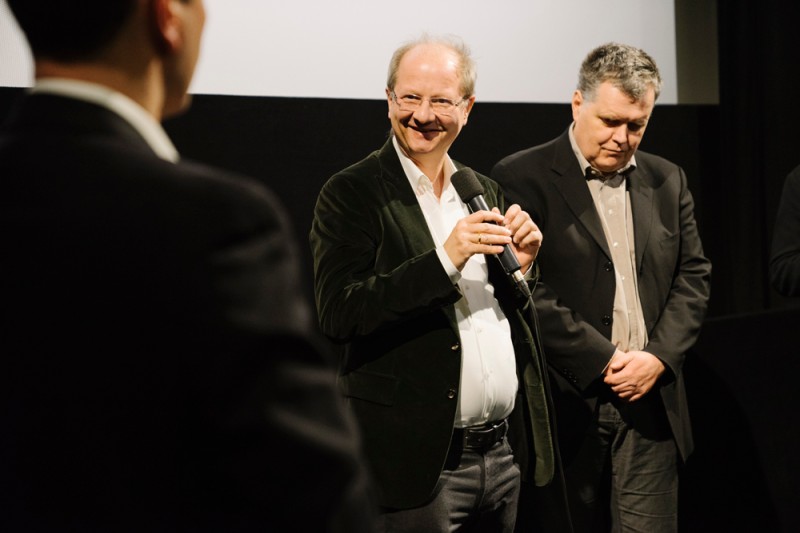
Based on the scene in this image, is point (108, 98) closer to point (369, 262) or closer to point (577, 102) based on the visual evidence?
point (369, 262)

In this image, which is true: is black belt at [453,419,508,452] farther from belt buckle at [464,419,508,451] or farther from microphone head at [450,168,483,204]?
microphone head at [450,168,483,204]

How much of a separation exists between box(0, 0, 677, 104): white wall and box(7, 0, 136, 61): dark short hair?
1.81 metres

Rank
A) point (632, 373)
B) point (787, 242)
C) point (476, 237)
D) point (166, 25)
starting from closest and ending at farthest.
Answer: point (166, 25)
point (476, 237)
point (632, 373)
point (787, 242)

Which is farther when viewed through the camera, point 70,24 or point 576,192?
point 576,192

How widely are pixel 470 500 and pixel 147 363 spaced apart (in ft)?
4.63

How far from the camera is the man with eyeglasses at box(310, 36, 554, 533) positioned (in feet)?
6.04

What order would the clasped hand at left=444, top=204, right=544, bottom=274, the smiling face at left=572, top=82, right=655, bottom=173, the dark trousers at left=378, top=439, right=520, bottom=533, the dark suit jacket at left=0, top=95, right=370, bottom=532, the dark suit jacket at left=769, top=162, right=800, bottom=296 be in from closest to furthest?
1. the dark suit jacket at left=0, top=95, right=370, bottom=532
2. the clasped hand at left=444, top=204, right=544, bottom=274
3. the dark trousers at left=378, top=439, right=520, bottom=533
4. the smiling face at left=572, top=82, right=655, bottom=173
5. the dark suit jacket at left=769, top=162, right=800, bottom=296

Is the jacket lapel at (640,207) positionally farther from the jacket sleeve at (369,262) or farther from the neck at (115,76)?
the neck at (115,76)

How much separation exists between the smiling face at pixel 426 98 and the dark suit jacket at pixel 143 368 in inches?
54.9

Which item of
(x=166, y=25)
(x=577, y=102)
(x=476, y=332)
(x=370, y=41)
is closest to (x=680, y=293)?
(x=577, y=102)

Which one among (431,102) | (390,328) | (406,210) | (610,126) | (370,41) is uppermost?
(370,41)

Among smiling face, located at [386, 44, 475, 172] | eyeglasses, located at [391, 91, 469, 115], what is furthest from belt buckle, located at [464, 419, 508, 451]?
eyeglasses, located at [391, 91, 469, 115]

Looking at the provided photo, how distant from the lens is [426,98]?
204 centimetres

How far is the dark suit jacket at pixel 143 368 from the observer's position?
0.66 metres
